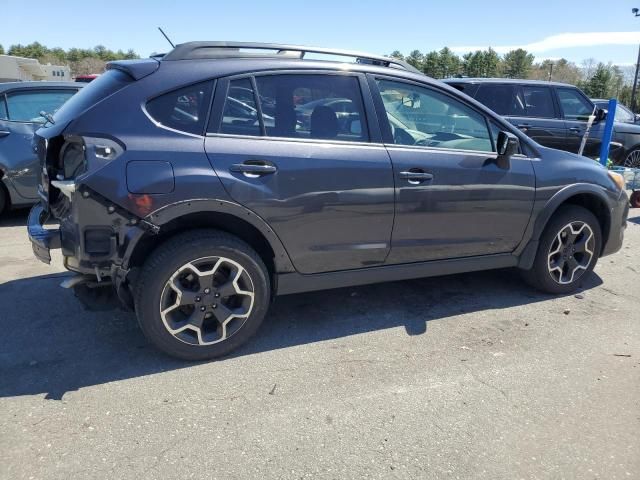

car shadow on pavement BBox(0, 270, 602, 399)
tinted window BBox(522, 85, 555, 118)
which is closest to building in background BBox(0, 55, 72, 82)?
tinted window BBox(522, 85, 555, 118)

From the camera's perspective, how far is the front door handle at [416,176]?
3.58m

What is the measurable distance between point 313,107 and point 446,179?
3.58 feet

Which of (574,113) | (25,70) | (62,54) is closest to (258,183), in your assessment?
(574,113)

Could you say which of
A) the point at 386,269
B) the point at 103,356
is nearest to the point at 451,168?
the point at 386,269

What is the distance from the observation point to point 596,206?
4555 mm

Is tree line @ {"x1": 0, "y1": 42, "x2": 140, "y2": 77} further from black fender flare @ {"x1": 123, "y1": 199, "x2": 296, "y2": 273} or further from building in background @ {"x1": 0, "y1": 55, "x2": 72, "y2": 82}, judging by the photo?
black fender flare @ {"x1": 123, "y1": 199, "x2": 296, "y2": 273}

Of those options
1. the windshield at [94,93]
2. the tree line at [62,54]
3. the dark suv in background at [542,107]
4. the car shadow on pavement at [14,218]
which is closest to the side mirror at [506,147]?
the windshield at [94,93]

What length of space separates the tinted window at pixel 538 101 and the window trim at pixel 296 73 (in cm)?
614

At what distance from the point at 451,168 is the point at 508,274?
68.0 inches

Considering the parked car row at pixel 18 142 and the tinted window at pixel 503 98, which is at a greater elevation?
the tinted window at pixel 503 98

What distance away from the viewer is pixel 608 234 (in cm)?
457

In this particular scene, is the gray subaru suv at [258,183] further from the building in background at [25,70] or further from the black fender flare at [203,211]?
the building in background at [25,70]

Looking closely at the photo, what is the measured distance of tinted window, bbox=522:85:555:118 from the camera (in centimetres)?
873

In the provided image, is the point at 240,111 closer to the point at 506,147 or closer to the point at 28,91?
the point at 506,147
